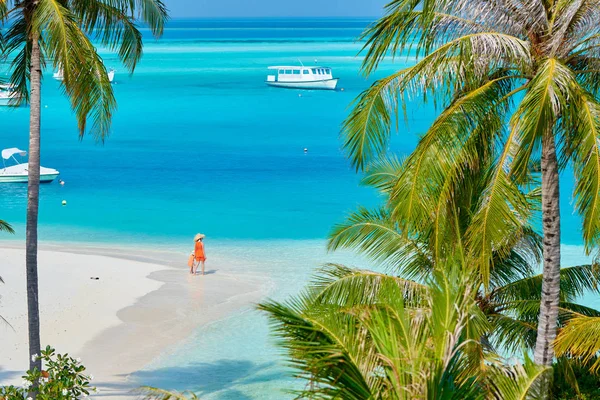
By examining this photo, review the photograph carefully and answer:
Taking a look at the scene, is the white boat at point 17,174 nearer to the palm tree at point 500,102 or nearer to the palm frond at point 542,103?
the palm tree at point 500,102

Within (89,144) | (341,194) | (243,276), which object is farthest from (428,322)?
(89,144)

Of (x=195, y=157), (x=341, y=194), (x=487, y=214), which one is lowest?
(x=487, y=214)

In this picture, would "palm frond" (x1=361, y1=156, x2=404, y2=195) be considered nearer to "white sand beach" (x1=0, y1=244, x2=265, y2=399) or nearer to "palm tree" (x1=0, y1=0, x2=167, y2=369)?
"palm tree" (x1=0, y1=0, x2=167, y2=369)

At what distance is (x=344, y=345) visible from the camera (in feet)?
19.7

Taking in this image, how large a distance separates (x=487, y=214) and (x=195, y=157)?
37767mm

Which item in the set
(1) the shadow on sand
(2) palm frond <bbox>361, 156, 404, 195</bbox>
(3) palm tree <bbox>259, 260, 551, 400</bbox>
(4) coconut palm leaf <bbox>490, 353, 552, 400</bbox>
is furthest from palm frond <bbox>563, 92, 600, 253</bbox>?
(1) the shadow on sand

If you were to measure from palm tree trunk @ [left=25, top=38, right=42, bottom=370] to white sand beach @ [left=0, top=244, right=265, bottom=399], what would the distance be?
112 inches

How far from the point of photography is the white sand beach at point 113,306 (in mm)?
16359

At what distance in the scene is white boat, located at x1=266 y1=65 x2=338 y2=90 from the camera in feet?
250

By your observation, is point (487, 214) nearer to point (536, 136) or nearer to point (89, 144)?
point (536, 136)

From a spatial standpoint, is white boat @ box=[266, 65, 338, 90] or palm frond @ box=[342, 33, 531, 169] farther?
white boat @ box=[266, 65, 338, 90]

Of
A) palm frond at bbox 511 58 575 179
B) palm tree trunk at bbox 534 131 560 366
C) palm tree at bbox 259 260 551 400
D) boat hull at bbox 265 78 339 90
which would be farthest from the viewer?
boat hull at bbox 265 78 339 90

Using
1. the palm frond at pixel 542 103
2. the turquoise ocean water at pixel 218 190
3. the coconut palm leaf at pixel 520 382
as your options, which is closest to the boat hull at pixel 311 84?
the turquoise ocean water at pixel 218 190

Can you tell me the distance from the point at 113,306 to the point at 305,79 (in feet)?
194
